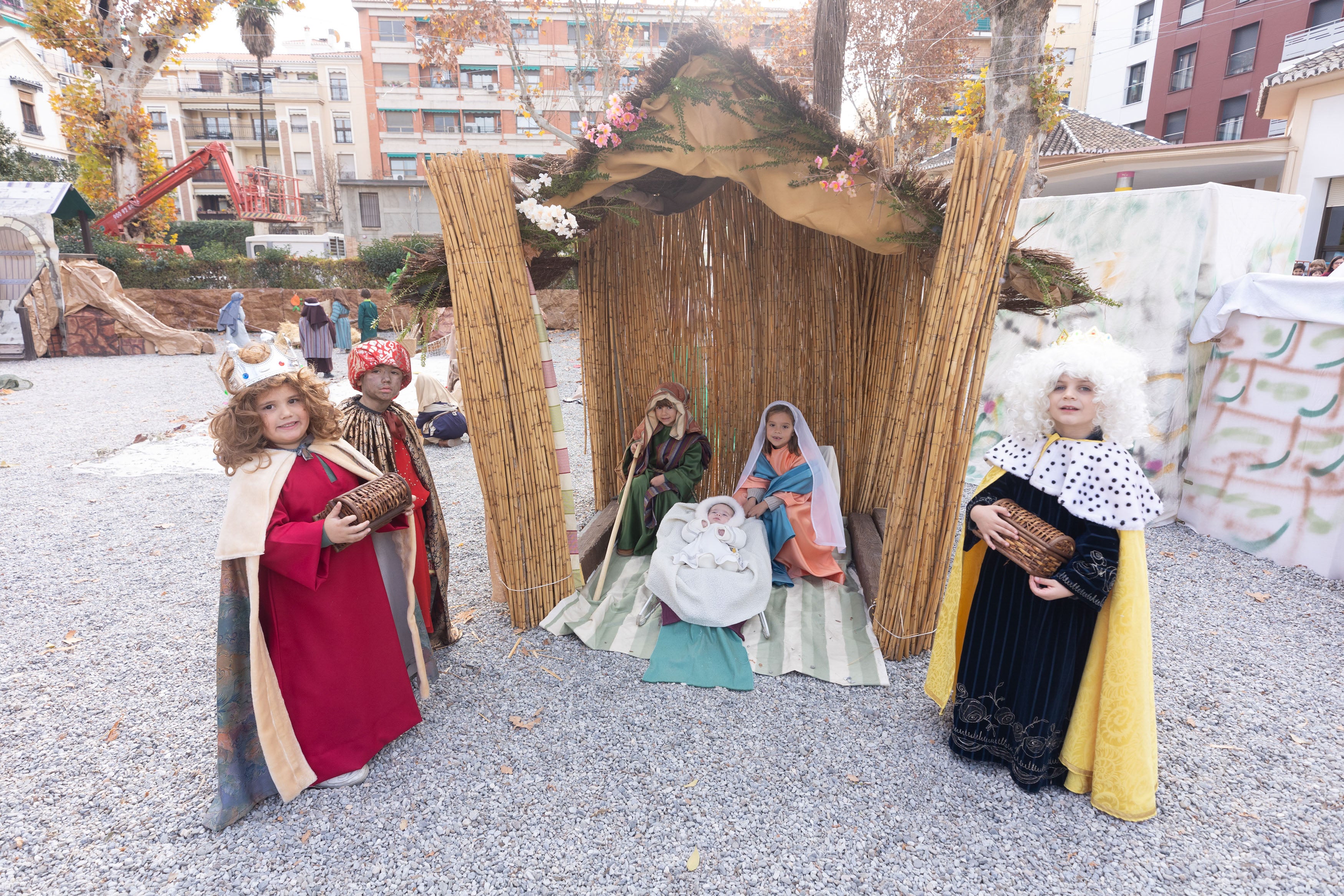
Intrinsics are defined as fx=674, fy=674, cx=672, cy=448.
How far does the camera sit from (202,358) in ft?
43.4

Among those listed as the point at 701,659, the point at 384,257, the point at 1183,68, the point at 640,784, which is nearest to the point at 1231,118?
the point at 1183,68

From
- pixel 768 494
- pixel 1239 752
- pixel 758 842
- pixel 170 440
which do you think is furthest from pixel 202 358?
pixel 1239 752

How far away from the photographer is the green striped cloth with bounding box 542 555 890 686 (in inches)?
133

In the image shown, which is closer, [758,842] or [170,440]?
[758,842]

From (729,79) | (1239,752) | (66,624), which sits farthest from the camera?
(66,624)

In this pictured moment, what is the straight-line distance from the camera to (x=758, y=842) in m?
2.36

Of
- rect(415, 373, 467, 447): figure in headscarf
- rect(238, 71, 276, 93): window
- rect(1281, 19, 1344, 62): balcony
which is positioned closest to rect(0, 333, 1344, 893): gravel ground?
rect(415, 373, 467, 447): figure in headscarf

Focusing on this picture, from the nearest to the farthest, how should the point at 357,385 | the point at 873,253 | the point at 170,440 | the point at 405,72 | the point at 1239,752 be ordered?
the point at 1239,752 → the point at 357,385 → the point at 873,253 → the point at 170,440 → the point at 405,72

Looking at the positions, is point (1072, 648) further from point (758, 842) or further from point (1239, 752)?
point (758, 842)

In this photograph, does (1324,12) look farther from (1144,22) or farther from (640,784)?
(640,784)

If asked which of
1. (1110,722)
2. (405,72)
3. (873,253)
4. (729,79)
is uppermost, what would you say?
(405,72)

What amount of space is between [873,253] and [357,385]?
11.6ft

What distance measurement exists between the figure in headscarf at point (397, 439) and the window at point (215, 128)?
40.3 metres

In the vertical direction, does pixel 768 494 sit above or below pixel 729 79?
below
